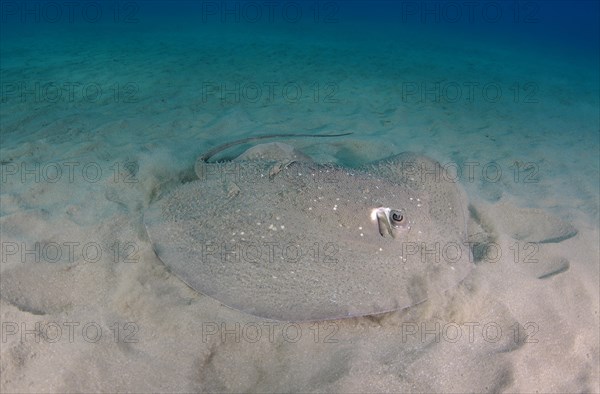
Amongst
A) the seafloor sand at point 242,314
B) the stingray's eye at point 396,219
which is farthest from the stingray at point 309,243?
the seafloor sand at point 242,314

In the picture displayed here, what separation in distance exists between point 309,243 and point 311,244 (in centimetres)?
2

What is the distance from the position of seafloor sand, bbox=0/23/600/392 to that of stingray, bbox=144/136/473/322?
0.41m

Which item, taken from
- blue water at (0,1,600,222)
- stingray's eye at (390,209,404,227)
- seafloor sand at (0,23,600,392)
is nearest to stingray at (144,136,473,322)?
stingray's eye at (390,209,404,227)

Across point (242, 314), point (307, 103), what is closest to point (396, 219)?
point (242, 314)

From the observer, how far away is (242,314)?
10.8 ft

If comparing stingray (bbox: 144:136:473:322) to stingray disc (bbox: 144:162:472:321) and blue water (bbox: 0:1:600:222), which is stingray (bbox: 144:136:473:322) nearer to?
stingray disc (bbox: 144:162:472:321)

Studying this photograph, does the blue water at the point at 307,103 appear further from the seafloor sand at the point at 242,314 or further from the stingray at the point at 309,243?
the stingray at the point at 309,243

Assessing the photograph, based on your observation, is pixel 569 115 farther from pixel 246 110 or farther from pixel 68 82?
pixel 68 82

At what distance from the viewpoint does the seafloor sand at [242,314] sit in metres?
2.91

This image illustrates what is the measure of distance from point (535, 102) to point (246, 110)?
9096 mm

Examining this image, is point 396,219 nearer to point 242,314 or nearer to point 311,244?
point 311,244

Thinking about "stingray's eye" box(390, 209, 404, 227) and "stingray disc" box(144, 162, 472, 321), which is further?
"stingray's eye" box(390, 209, 404, 227)

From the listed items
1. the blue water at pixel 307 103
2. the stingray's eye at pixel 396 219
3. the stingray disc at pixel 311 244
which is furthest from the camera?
the blue water at pixel 307 103

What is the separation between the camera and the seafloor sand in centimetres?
291
